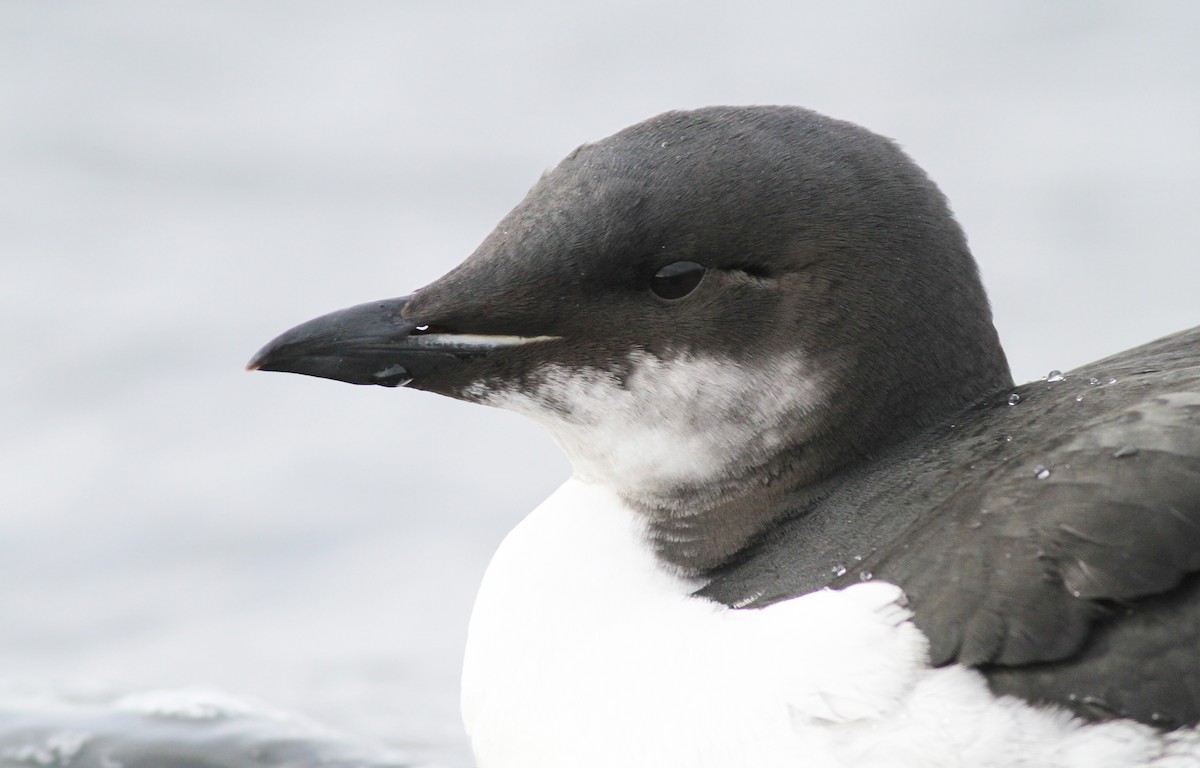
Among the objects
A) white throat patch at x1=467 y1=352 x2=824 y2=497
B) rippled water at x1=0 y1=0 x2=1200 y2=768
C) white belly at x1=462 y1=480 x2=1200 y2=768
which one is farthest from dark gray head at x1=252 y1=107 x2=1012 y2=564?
rippled water at x1=0 y1=0 x2=1200 y2=768

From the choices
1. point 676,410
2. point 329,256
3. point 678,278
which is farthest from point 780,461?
point 329,256

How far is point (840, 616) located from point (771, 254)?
0.81 meters

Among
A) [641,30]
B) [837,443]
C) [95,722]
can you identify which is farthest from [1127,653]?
[641,30]

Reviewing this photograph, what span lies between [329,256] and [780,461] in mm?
6271

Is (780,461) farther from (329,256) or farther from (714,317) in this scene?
(329,256)

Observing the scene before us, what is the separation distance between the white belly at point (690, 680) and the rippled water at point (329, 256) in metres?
1.83

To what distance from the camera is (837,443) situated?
12.1 ft

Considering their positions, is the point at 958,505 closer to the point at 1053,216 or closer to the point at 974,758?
the point at 974,758

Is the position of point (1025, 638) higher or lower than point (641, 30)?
lower

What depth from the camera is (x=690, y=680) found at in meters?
3.50

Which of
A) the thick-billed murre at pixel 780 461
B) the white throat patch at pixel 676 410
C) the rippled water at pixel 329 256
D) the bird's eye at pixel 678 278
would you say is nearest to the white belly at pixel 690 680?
the thick-billed murre at pixel 780 461

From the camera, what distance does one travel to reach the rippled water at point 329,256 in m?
7.13

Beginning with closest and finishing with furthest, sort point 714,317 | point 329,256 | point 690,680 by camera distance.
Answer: point 690,680 → point 714,317 → point 329,256

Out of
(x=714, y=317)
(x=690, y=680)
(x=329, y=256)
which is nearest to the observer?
(x=690, y=680)
